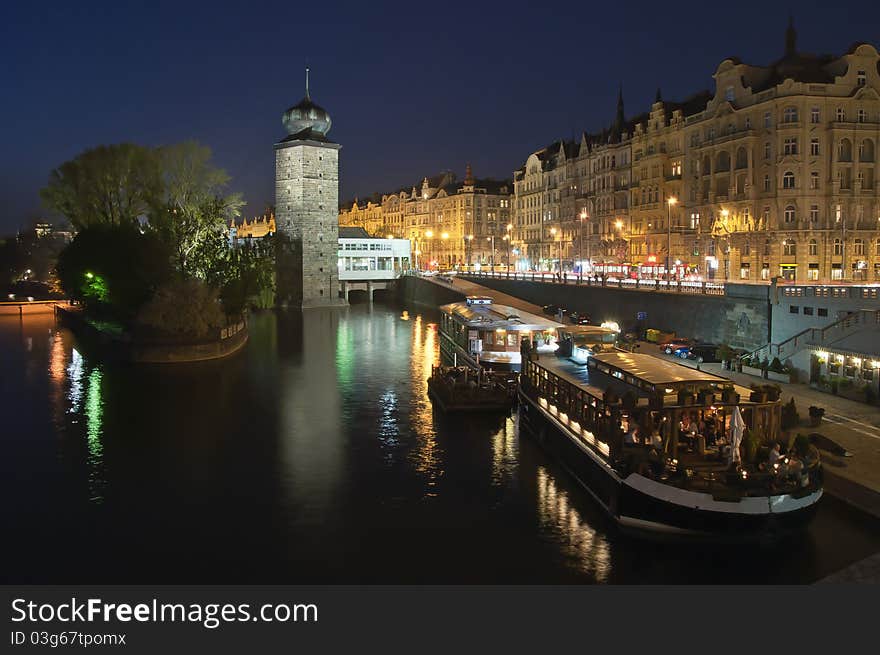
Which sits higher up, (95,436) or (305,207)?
(305,207)

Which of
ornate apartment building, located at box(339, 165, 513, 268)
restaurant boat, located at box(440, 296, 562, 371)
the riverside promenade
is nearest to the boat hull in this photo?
the riverside promenade

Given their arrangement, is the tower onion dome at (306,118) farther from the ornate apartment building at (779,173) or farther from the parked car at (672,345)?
the parked car at (672,345)

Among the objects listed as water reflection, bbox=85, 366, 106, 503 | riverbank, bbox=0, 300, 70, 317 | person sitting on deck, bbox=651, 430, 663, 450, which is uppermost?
riverbank, bbox=0, 300, 70, 317

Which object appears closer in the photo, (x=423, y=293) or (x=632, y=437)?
(x=632, y=437)

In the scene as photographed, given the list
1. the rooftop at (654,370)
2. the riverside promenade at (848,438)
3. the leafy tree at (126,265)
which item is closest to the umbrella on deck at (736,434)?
the rooftop at (654,370)

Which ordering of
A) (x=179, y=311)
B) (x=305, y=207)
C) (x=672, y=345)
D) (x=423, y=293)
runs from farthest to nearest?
(x=423, y=293), (x=305, y=207), (x=179, y=311), (x=672, y=345)

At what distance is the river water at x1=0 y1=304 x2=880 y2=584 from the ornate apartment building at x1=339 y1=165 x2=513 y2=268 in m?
94.5

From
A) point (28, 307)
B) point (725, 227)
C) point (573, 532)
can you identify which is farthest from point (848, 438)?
point (28, 307)

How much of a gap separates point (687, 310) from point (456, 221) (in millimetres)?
95540

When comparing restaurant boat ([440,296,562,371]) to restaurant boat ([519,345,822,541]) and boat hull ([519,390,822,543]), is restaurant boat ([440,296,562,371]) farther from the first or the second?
boat hull ([519,390,822,543])

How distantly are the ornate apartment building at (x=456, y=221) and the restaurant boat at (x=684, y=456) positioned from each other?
105055 millimetres

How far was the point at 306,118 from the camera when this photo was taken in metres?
97.3

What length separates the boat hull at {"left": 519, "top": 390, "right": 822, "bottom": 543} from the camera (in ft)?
60.2

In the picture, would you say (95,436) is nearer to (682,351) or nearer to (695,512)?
(695,512)
